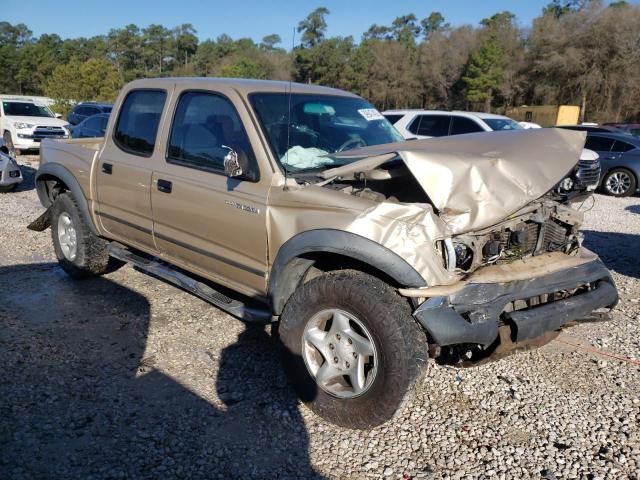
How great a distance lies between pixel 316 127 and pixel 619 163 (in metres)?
11.7

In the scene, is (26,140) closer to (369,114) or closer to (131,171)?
(131,171)

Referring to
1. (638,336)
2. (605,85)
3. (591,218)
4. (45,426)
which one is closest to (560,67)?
(605,85)

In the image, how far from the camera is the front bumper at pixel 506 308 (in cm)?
280

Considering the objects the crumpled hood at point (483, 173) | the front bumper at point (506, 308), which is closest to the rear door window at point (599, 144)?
the crumpled hood at point (483, 173)

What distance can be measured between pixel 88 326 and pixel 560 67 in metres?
47.1

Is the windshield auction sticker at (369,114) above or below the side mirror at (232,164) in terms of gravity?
above

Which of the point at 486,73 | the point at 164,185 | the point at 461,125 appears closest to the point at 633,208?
the point at 461,125

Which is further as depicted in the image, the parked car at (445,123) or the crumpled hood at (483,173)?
the parked car at (445,123)

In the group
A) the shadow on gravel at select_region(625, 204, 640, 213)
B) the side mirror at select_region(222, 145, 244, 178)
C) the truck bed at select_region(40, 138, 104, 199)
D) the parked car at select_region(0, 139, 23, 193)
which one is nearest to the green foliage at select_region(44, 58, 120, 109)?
the parked car at select_region(0, 139, 23, 193)

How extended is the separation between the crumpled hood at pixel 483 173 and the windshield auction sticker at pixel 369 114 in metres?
1.01

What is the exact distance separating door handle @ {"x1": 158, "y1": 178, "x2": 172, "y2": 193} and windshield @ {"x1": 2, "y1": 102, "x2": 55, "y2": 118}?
52.8 ft

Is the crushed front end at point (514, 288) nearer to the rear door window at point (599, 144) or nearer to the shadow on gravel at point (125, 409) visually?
the shadow on gravel at point (125, 409)

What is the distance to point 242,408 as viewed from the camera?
334cm

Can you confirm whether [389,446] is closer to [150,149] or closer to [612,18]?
[150,149]
